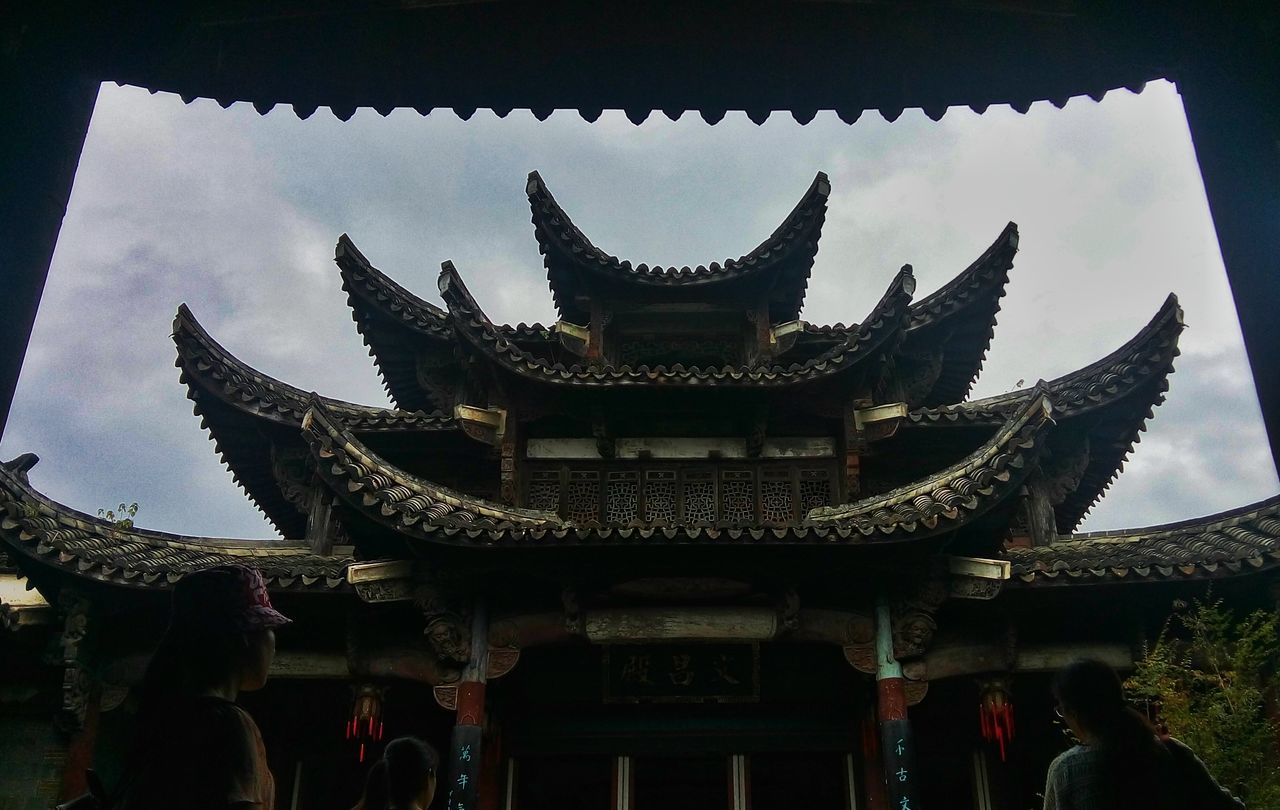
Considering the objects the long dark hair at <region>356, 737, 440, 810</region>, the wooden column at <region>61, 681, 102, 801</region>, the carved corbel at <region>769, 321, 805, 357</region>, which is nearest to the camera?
the long dark hair at <region>356, 737, 440, 810</region>

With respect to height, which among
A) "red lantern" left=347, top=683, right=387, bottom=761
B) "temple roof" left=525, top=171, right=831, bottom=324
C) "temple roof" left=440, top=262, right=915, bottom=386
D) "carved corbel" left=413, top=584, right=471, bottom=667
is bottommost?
"red lantern" left=347, top=683, right=387, bottom=761

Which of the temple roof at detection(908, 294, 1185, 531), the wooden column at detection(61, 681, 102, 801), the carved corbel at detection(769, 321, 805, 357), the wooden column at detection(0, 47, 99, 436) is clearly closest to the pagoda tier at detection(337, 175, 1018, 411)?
the carved corbel at detection(769, 321, 805, 357)

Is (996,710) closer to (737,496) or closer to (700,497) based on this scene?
(737,496)

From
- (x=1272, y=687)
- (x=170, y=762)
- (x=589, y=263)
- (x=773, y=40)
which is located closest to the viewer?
(x=170, y=762)

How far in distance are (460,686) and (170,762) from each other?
261 inches

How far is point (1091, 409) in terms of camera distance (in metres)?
10.5

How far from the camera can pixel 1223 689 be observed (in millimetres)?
7230

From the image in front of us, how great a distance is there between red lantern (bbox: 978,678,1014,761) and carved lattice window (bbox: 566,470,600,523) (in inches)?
160

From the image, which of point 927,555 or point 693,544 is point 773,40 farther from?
point 927,555

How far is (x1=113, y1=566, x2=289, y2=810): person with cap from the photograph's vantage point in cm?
228

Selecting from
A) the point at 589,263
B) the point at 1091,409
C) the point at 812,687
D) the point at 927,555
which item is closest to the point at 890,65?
the point at 927,555

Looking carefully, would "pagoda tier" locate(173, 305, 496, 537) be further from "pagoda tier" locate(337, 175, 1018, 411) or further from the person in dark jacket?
the person in dark jacket

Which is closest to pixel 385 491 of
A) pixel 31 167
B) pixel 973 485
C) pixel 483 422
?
pixel 483 422

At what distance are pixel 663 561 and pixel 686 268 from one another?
4728 mm
